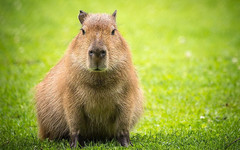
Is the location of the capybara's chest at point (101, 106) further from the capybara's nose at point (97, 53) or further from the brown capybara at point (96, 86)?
the capybara's nose at point (97, 53)

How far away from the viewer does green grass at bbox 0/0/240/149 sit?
436cm

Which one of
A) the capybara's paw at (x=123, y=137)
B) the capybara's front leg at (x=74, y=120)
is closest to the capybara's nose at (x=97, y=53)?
the capybara's front leg at (x=74, y=120)

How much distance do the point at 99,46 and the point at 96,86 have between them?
1.58 feet

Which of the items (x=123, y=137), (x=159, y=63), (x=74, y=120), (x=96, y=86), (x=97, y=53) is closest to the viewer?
(x=97, y=53)

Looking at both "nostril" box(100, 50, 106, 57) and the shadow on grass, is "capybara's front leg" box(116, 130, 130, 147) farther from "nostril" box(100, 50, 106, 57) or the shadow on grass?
"nostril" box(100, 50, 106, 57)

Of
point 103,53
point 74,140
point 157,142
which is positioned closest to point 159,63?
point 157,142

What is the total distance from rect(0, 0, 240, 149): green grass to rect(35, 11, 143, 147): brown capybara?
0.78ft

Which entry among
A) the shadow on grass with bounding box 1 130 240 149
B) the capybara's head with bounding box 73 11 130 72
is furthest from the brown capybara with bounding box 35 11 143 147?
the shadow on grass with bounding box 1 130 240 149

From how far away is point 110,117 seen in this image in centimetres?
374

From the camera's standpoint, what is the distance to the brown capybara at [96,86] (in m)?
3.45

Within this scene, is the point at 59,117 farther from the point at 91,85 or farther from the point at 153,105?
the point at 153,105

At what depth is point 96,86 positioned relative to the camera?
354 centimetres

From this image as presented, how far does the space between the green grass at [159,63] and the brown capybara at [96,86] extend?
0.24 meters

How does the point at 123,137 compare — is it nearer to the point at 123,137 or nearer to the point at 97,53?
the point at 123,137
